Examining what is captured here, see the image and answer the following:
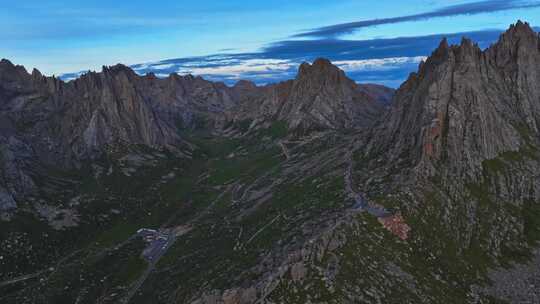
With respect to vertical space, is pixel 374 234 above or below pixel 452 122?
below

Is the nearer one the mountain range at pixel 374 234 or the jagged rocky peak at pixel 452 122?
the mountain range at pixel 374 234

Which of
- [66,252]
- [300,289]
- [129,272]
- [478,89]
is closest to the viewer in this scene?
[300,289]

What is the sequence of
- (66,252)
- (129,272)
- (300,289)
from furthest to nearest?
(66,252), (129,272), (300,289)

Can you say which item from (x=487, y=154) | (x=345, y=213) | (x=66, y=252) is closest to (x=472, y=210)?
(x=487, y=154)

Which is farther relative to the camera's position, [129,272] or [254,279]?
[129,272]

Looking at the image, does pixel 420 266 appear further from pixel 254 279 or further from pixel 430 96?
pixel 430 96

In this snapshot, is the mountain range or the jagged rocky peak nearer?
the mountain range

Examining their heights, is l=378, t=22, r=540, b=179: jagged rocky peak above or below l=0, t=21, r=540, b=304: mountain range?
above

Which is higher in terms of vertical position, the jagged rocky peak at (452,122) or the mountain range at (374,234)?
the jagged rocky peak at (452,122)

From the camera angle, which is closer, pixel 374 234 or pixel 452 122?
pixel 374 234

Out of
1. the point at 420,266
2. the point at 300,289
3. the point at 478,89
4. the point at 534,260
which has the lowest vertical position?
the point at 534,260

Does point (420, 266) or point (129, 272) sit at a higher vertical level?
point (420, 266)
